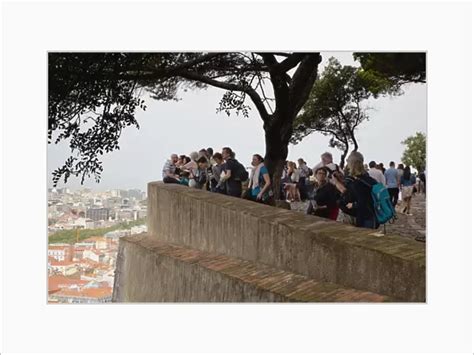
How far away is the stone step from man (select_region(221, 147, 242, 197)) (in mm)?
680

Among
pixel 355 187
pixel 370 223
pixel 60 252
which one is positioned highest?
pixel 355 187

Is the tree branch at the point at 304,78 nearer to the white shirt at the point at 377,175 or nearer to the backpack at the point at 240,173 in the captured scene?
the backpack at the point at 240,173

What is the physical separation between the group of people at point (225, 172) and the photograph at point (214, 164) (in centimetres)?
1

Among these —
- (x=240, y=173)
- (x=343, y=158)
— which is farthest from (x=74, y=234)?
(x=343, y=158)

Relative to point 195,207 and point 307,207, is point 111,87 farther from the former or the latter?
point 307,207

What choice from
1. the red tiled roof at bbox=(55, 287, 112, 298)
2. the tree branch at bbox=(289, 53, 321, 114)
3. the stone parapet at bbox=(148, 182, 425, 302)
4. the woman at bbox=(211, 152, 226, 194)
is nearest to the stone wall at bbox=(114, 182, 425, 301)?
the stone parapet at bbox=(148, 182, 425, 302)

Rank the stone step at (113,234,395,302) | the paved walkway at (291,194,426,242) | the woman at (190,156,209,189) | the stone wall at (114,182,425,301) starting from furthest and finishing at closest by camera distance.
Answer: the woman at (190,156,209,189), the paved walkway at (291,194,426,242), the stone step at (113,234,395,302), the stone wall at (114,182,425,301)

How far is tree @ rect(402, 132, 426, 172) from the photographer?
233 inches

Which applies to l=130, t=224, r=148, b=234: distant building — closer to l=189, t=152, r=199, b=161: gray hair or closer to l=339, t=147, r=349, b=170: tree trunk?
l=189, t=152, r=199, b=161: gray hair

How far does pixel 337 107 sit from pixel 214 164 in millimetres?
1236

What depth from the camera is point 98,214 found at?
6.24m

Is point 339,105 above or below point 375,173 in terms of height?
above

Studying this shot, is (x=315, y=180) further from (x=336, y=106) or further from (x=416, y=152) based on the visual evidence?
(x=416, y=152)
